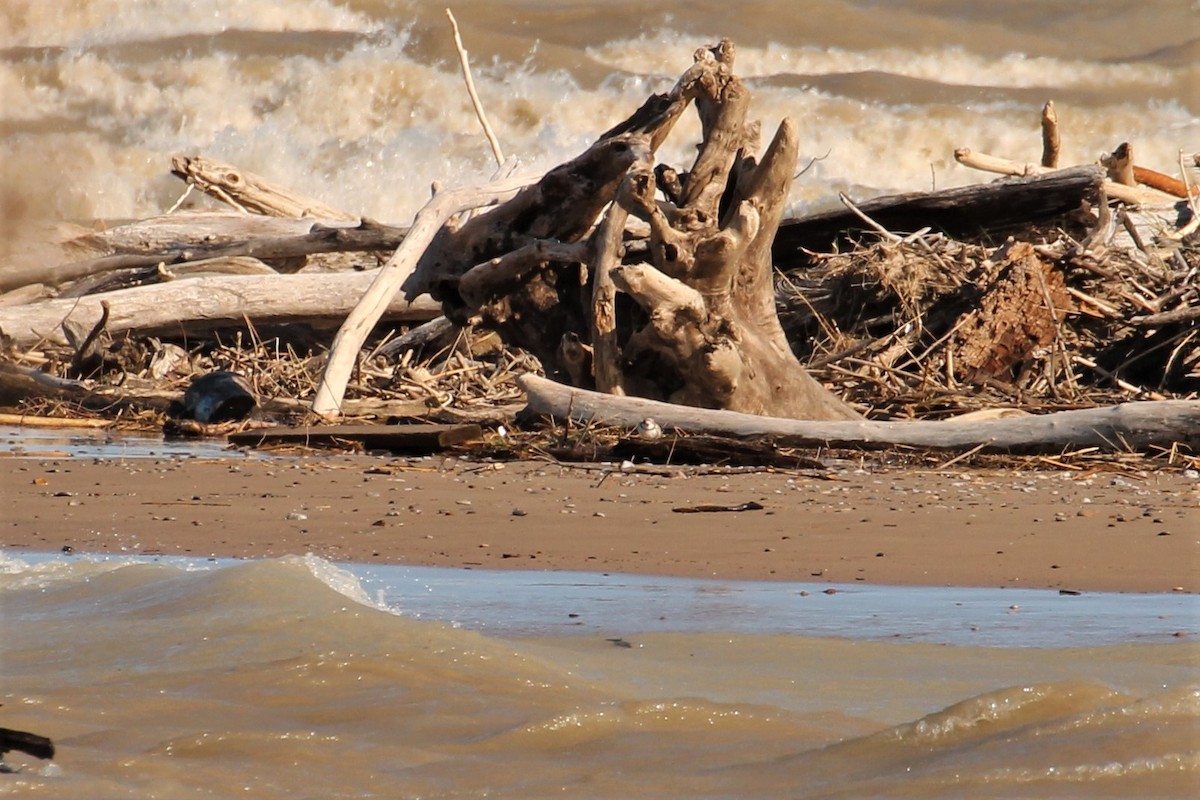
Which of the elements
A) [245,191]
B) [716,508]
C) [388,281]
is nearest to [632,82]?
[245,191]

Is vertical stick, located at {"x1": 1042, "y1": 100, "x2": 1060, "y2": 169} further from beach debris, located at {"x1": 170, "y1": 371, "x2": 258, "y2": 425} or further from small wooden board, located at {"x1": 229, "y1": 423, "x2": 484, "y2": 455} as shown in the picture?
beach debris, located at {"x1": 170, "y1": 371, "x2": 258, "y2": 425}

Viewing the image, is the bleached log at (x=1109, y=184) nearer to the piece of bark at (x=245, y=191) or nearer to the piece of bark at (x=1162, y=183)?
the piece of bark at (x=1162, y=183)

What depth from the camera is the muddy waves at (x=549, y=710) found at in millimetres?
2354

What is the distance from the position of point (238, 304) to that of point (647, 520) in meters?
6.20

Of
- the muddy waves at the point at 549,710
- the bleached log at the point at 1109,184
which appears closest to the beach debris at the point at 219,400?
the muddy waves at the point at 549,710

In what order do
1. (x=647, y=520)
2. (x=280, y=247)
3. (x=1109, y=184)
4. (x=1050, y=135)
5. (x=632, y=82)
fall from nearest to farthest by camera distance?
(x=647, y=520) → (x=1109, y=184) → (x=280, y=247) → (x=1050, y=135) → (x=632, y=82)

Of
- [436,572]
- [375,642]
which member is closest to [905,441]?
Answer: [436,572]

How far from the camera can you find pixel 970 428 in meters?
6.46

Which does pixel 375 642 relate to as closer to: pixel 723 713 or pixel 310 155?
pixel 723 713

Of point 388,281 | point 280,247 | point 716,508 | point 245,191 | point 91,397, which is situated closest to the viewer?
point 716,508

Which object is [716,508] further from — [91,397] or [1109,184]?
[1109,184]

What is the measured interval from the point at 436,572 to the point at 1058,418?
11.6 ft

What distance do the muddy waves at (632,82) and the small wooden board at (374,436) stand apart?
52.2 ft

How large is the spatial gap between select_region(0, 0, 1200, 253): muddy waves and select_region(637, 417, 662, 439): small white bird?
647 inches
